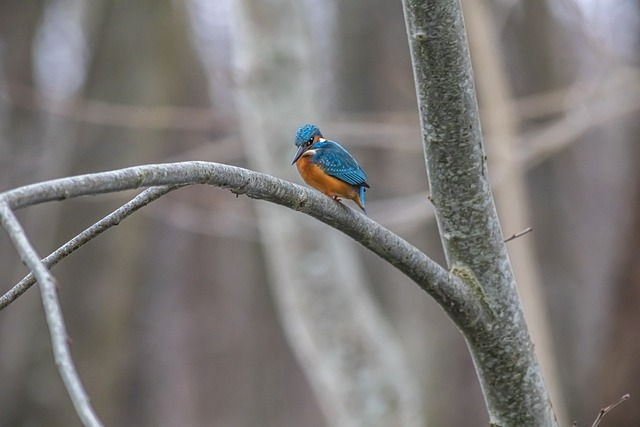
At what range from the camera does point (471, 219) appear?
1.99m

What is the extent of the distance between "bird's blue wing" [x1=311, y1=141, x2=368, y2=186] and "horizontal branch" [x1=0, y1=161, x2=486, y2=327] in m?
0.71

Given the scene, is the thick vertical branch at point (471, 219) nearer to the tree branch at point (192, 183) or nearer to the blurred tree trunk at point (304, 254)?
the tree branch at point (192, 183)

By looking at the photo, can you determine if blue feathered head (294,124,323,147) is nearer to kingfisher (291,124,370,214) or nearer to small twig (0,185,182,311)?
kingfisher (291,124,370,214)

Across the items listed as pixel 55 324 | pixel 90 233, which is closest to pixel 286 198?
pixel 90 233

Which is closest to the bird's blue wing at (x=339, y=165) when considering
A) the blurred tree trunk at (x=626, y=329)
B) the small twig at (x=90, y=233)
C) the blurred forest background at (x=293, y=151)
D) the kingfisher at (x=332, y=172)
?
the kingfisher at (x=332, y=172)

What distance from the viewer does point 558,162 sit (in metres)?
12.6

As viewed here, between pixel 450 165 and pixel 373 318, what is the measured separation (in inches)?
206

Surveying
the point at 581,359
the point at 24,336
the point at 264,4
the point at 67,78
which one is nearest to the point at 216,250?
the point at 67,78

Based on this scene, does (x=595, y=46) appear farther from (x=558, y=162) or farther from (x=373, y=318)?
(x=558, y=162)

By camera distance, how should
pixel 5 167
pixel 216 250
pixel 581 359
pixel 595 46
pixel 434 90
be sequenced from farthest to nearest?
pixel 216 250 < pixel 5 167 < pixel 581 359 < pixel 595 46 < pixel 434 90

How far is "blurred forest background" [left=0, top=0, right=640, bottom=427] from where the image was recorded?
6898 mm

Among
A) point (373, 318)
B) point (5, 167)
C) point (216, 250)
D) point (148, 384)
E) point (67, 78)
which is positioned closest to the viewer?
point (373, 318)

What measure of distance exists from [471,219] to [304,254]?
16.0 ft

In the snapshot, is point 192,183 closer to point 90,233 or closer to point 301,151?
point 90,233
